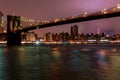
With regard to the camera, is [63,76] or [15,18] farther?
[15,18]

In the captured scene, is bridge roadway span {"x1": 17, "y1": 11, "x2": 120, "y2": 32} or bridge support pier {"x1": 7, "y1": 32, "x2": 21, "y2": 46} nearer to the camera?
bridge roadway span {"x1": 17, "y1": 11, "x2": 120, "y2": 32}

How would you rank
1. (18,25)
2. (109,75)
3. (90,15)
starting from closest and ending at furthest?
(109,75)
(90,15)
(18,25)

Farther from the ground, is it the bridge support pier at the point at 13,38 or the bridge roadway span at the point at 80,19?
the bridge roadway span at the point at 80,19

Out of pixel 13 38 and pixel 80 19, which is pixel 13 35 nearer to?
pixel 13 38

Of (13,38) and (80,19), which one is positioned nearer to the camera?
(80,19)

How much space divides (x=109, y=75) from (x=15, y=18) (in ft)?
229

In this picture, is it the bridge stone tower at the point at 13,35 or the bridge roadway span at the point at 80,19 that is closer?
the bridge roadway span at the point at 80,19

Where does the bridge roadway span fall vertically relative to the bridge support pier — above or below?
above

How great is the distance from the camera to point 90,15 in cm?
5484

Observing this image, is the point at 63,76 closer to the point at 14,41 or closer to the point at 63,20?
the point at 63,20

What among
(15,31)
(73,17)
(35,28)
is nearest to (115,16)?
(73,17)

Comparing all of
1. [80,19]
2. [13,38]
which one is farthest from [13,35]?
[80,19]

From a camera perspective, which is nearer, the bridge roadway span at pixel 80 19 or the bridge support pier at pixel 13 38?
the bridge roadway span at pixel 80 19

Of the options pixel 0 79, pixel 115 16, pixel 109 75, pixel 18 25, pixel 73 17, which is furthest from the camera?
pixel 18 25
